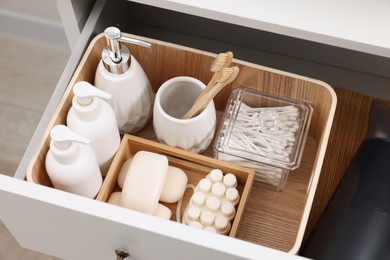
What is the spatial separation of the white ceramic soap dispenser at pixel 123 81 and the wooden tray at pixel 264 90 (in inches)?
1.6

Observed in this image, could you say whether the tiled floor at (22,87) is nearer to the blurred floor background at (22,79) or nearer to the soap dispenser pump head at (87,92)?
the blurred floor background at (22,79)

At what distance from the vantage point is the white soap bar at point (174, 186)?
808 millimetres

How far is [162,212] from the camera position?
31.1 inches

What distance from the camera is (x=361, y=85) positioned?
1026mm

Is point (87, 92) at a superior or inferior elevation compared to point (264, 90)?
inferior

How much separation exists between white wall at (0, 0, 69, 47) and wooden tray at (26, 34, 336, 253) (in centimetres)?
63

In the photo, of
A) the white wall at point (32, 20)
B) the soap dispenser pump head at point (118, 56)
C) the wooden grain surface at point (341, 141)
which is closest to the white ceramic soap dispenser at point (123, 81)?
the soap dispenser pump head at point (118, 56)

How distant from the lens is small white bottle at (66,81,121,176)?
2.32 ft

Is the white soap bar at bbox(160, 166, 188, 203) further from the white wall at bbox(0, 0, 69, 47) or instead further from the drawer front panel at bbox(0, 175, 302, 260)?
the white wall at bbox(0, 0, 69, 47)

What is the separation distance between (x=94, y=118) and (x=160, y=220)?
18cm

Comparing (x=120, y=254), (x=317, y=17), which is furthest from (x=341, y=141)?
(x=120, y=254)

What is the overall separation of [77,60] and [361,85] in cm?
49

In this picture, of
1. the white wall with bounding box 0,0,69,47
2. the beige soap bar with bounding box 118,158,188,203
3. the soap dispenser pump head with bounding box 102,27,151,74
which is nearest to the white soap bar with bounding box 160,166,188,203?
the beige soap bar with bounding box 118,158,188,203

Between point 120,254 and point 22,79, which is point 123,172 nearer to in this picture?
point 120,254
